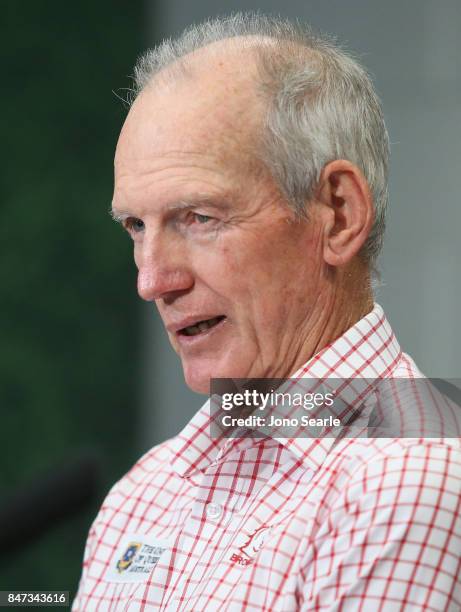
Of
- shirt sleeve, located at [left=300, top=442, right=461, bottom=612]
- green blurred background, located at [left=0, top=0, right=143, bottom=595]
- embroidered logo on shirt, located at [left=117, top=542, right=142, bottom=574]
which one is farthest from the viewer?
green blurred background, located at [left=0, top=0, right=143, bottom=595]

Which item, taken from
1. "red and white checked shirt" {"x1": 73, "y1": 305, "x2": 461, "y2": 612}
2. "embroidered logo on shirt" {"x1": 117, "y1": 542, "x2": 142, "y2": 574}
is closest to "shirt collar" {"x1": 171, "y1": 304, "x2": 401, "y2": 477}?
"red and white checked shirt" {"x1": 73, "y1": 305, "x2": 461, "y2": 612}

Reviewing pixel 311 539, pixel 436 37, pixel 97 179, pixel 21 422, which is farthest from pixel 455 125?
pixel 311 539

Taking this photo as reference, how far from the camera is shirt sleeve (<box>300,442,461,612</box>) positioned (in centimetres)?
113

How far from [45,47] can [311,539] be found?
2.87 metres

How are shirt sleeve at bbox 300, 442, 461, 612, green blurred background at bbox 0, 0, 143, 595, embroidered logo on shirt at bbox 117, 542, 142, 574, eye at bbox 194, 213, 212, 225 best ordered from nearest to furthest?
shirt sleeve at bbox 300, 442, 461, 612 < eye at bbox 194, 213, 212, 225 < embroidered logo on shirt at bbox 117, 542, 142, 574 < green blurred background at bbox 0, 0, 143, 595

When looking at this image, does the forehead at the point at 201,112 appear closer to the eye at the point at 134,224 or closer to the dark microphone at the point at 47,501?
the eye at the point at 134,224

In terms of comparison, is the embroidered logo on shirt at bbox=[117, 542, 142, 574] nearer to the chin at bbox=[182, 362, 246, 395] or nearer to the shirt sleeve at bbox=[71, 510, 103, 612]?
the shirt sleeve at bbox=[71, 510, 103, 612]

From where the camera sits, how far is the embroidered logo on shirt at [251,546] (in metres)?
1.29

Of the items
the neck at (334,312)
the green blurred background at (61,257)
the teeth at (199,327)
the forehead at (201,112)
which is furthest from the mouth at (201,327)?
the green blurred background at (61,257)

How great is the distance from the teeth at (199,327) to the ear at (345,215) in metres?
0.17

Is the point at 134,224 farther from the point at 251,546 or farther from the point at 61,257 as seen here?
the point at 61,257

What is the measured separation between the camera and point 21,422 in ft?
12.4

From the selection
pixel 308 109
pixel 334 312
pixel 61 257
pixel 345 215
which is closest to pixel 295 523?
pixel 334 312

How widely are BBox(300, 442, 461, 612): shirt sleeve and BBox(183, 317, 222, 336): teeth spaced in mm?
344
